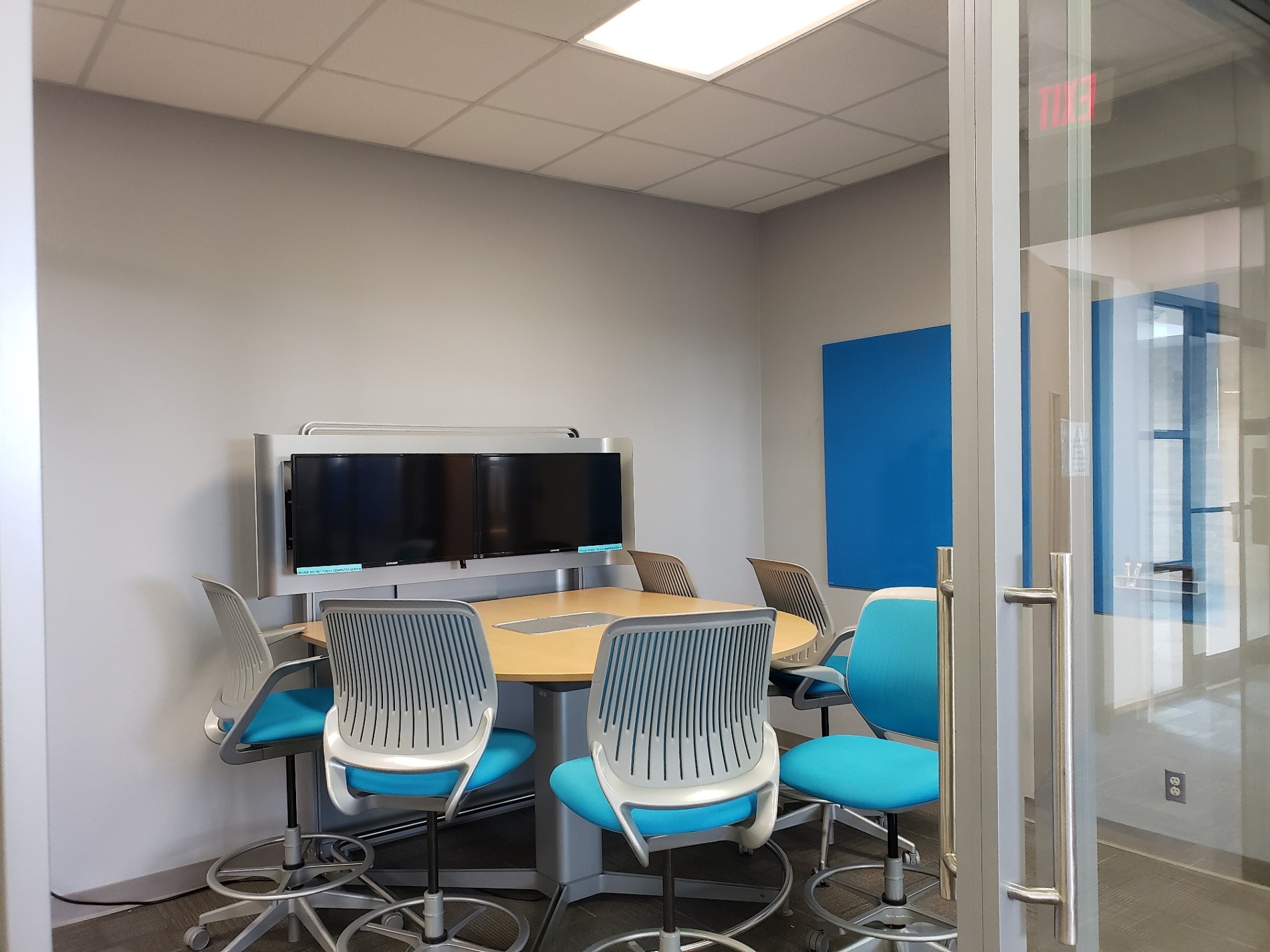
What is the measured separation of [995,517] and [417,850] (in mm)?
3332

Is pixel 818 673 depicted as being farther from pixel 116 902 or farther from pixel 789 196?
pixel 789 196

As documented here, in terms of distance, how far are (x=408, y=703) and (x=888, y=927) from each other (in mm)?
1566

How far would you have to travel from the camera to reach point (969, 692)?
1.35 metres

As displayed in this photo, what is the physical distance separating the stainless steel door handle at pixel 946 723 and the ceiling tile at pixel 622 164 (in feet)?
10.8

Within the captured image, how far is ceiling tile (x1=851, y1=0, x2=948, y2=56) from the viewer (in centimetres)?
303

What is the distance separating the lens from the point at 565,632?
3428 mm

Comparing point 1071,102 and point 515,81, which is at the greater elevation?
point 515,81

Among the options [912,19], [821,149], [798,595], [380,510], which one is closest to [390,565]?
[380,510]

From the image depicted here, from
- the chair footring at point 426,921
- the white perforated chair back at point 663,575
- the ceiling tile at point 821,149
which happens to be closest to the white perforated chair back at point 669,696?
the chair footring at point 426,921

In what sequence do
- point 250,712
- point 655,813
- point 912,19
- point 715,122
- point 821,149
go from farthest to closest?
point 821,149 → point 715,122 → point 912,19 → point 250,712 → point 655,813

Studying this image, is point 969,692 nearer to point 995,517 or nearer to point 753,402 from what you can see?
point 995,517

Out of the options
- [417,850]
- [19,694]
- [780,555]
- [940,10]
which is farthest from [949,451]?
[19,694]

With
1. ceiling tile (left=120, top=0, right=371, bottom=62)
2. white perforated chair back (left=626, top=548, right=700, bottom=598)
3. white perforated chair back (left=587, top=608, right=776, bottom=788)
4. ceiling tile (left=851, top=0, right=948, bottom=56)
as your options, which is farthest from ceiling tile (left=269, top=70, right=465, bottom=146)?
white perforated chair back (left=587, top=608, right=776, bottom=788)

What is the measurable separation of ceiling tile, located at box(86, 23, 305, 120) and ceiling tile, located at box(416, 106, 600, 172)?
2.43 feet
